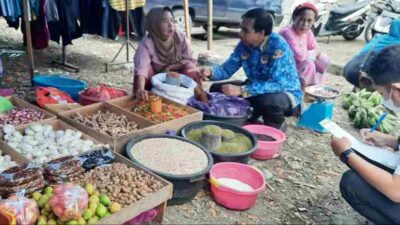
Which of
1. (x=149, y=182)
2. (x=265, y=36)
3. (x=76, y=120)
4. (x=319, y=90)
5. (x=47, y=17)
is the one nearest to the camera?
(x=149, y=182)

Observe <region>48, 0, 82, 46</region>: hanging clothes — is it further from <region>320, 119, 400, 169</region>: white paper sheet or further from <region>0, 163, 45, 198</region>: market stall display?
<region>320, 119, 400, 169</region>: white paper sheet

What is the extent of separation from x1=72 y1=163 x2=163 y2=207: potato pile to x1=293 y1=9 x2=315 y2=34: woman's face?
2.69 metres

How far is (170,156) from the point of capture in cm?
263

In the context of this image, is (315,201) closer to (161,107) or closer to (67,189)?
(161,107)

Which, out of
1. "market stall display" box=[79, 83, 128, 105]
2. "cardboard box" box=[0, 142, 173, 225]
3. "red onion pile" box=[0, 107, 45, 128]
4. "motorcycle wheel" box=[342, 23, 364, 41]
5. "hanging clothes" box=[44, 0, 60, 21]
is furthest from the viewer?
"motorcycle wheel" box=[342, 23, 364, 41]

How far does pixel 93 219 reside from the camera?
1938mm

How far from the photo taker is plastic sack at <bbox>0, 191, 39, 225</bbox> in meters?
1.84

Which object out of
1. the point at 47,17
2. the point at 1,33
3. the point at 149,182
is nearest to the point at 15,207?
the point at 149,182

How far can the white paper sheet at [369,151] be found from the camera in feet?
7.47

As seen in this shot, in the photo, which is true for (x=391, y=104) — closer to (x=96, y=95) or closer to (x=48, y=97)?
(x=96, y=95)

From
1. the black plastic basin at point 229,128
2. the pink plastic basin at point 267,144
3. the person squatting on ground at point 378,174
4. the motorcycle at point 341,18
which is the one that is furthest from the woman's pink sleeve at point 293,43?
the motorcycle at point 341,18

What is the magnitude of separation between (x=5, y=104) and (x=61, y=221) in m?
1.70

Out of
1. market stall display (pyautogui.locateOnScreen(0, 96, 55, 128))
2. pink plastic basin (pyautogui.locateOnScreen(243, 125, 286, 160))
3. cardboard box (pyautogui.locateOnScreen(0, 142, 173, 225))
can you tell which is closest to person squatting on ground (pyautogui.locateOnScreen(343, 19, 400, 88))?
pink plastic basin (pyautogui.locateOnScreen(243, 125, 286, 160))

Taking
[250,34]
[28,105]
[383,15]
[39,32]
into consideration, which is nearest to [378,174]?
[250,34]
